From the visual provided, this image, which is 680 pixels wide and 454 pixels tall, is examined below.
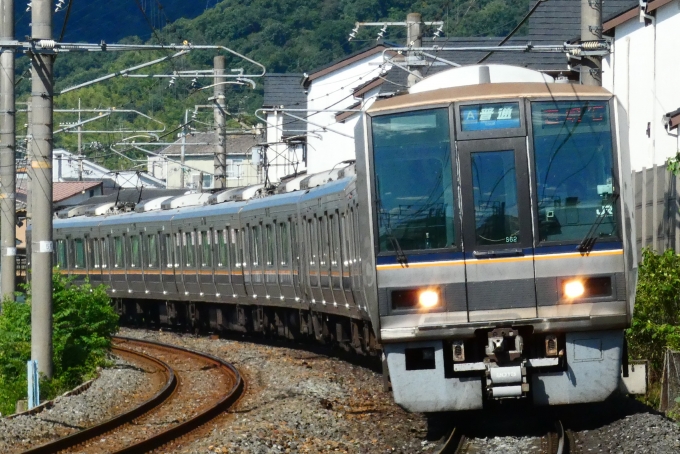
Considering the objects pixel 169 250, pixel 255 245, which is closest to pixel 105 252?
pixel 169 250

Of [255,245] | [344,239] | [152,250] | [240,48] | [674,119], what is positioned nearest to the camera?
[674,119]

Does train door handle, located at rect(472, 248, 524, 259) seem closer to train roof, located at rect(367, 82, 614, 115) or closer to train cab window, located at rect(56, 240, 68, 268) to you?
train roof, located at rect(367, 82, 614, 115)

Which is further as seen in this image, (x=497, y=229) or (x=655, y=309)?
(x=655, y=309)

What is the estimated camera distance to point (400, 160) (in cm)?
983

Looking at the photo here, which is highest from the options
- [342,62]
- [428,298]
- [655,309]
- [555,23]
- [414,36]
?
[342,62]

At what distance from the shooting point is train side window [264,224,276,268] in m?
20.6

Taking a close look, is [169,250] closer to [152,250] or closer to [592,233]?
[152,250]

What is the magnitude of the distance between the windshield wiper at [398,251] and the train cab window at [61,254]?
77.5ft

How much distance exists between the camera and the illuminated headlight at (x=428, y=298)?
9625 mm

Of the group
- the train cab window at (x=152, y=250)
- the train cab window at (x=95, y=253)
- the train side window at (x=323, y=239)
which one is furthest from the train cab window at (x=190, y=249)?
the train side window at (x=323, y=239)

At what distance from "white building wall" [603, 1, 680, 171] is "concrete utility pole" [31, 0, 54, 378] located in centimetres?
757

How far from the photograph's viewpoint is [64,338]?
16062mm

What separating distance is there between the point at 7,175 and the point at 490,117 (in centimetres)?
1204

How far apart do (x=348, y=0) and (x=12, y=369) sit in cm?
7247
